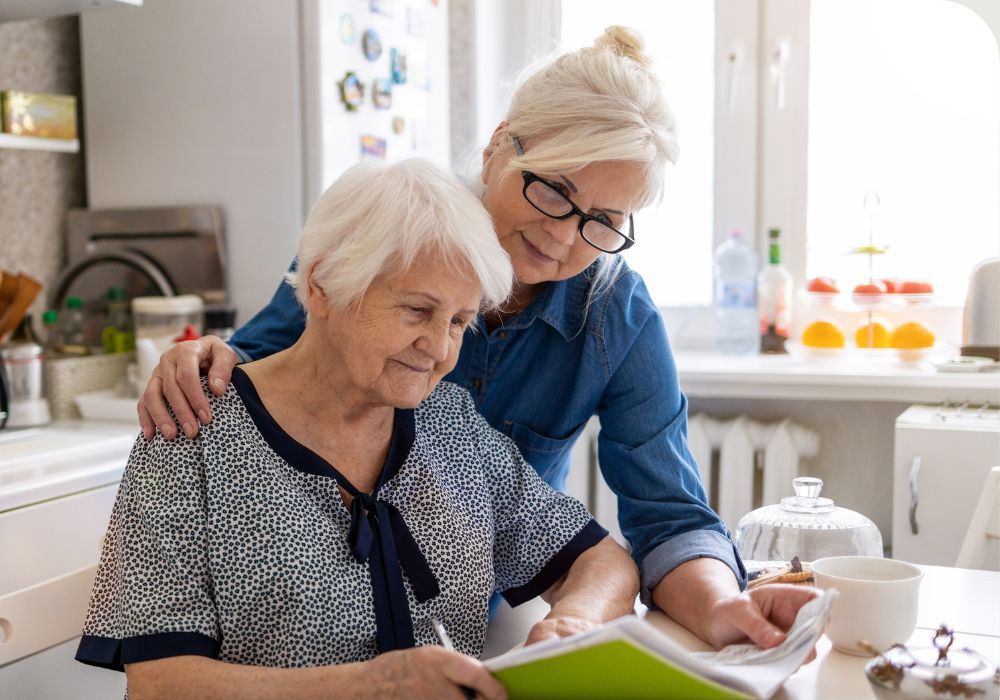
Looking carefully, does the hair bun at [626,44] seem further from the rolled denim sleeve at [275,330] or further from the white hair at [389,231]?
the rolled denim sleeve at [275,330]

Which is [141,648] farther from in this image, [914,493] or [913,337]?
[913,337]

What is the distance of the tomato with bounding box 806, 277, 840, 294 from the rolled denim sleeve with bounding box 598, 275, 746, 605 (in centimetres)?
133

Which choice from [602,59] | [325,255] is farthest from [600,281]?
[325,255]

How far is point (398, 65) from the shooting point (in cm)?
262

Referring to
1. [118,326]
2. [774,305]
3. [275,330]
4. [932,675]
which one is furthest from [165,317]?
[932,675]

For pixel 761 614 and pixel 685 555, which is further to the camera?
pixel 685 555

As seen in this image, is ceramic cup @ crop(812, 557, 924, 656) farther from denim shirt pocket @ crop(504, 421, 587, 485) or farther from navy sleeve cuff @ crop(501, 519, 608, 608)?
denim shirt pocket @ crop(504, 421, 587, 485)

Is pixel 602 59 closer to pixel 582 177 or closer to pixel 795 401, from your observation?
pixel 582 177

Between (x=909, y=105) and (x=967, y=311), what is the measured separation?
0.62 metres

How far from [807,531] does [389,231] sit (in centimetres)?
67

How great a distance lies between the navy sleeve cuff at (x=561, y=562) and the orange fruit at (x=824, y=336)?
5.02 feet

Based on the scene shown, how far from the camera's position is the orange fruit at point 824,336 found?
263 cm

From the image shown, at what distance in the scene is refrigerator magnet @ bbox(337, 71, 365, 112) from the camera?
2.44m

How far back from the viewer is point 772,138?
2795 millimetres
